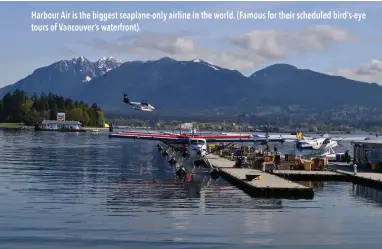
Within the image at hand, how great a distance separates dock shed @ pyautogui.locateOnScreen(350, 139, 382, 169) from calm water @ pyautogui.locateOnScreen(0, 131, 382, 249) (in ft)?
24.9

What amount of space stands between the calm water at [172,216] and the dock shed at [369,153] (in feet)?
24.9

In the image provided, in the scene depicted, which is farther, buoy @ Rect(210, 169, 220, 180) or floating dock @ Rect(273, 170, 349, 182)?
buoy @ Rect(210, 169, 220, 180)

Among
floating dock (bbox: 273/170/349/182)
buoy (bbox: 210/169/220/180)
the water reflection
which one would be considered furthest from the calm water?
buoy (bbox: 210/169/220/180)

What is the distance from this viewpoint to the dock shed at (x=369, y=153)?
51938 mm

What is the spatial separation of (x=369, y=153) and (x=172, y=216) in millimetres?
28137

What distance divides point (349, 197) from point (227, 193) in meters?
6.53

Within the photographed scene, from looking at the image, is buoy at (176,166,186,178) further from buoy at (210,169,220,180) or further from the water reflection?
the water reflection

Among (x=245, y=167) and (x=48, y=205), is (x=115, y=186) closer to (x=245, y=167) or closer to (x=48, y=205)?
(x=48, y=205)

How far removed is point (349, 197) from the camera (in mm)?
38406

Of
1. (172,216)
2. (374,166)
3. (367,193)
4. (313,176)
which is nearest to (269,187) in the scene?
(367,193)

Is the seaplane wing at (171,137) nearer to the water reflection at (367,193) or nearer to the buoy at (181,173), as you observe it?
the buoy at (181,173)

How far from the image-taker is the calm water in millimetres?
24297

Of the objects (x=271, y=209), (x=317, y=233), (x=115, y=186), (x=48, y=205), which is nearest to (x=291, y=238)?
(x=317, y=233)

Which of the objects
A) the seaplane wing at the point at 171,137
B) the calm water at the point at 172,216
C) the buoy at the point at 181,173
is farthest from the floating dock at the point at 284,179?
the seaplane wing at the point at 171,137
